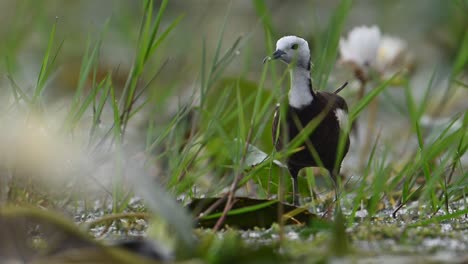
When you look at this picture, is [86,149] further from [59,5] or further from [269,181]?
[59,5]

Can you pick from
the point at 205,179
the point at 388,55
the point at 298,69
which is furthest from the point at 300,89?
the point at 388,55

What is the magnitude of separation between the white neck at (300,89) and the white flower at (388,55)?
101cm

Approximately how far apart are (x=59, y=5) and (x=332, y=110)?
114 inches

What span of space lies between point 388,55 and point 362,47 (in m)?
0.35

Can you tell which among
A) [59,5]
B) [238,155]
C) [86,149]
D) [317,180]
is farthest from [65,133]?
[59,5]

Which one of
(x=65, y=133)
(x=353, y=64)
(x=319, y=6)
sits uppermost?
(x=319, y=6)

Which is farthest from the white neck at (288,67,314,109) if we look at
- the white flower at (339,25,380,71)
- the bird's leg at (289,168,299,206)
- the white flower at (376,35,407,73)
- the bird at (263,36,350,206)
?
the white flower at (376,35,407,73)

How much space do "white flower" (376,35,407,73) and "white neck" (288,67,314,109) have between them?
1013 millimetres

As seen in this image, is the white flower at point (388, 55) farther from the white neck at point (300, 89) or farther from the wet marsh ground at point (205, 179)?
the white neck at point (300, 89)

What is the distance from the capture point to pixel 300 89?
160cm

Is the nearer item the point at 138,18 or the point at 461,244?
the point at 461,244

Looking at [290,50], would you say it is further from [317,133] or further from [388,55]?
[388,55]

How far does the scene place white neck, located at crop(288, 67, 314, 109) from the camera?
1585mm

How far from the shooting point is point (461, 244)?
44.3 inches
